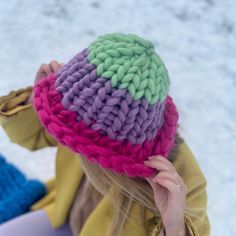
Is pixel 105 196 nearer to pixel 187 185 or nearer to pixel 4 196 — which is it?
pixel 187 185

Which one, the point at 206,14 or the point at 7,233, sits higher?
the point at 206,14

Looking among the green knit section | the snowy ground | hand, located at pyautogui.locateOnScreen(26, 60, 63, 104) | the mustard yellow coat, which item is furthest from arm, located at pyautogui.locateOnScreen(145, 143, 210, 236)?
the snowy ground

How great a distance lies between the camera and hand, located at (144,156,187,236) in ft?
2.48

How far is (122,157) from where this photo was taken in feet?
2.42

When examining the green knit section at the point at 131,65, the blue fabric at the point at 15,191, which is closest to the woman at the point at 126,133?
the green knit section at the point at 131,65

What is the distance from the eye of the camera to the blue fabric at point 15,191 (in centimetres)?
117

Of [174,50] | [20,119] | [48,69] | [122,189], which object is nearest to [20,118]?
[20,119]

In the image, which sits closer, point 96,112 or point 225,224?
point 96,112

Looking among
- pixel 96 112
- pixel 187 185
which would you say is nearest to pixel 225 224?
pixel 187 185

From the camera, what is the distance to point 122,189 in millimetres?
826

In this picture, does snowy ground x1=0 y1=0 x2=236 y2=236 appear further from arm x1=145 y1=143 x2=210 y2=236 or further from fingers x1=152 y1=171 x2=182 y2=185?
fingers x1=152 y1=171 x2=182 y2=185

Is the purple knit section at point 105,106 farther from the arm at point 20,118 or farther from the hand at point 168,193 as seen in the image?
the arm at point 20,118

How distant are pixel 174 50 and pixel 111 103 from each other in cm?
83

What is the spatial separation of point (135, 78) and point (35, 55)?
816mm
